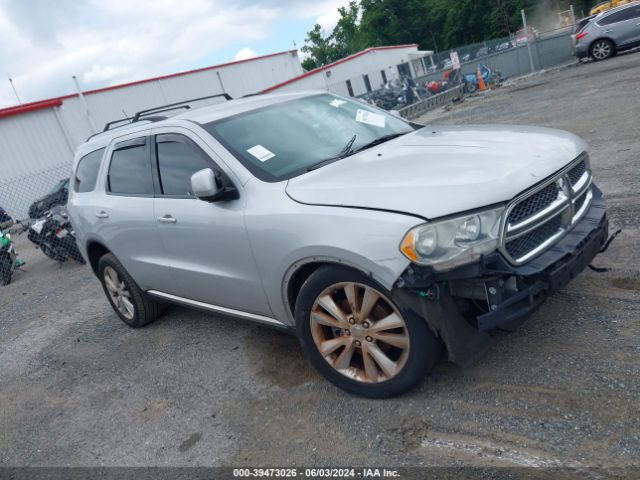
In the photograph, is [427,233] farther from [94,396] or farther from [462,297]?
[94,396]

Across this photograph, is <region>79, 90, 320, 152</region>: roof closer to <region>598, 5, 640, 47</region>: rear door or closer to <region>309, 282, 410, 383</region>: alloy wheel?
<region>309, 282, 410, 383</region>: alloy wheel

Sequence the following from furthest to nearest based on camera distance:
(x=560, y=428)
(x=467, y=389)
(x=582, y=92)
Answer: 1. (x=582, y=92)
2. (x=467, y=389)
3. (x=560, y=428)

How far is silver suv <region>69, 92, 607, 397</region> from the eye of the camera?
2775 mm

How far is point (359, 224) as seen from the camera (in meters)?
2.91

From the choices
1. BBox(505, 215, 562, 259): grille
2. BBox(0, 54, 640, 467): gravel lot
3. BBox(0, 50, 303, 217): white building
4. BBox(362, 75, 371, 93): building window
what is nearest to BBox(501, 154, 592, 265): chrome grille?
BBox(505, 215, 562, 259): grille

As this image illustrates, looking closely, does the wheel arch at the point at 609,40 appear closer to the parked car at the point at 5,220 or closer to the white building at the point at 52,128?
the white building at the point at 52,128

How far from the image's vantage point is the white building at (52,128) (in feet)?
68.5

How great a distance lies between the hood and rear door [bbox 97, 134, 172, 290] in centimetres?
163

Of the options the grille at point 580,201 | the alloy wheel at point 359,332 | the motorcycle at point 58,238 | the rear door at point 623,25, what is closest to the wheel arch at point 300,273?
the alloy wheel at point 359,332

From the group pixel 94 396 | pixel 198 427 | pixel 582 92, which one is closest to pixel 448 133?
pixel 198 427

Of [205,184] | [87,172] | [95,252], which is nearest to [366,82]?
[87,172]

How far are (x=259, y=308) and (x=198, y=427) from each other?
33.7 inches

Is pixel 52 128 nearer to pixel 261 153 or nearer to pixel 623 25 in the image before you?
pixel 623 25

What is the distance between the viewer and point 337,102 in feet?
15.1
